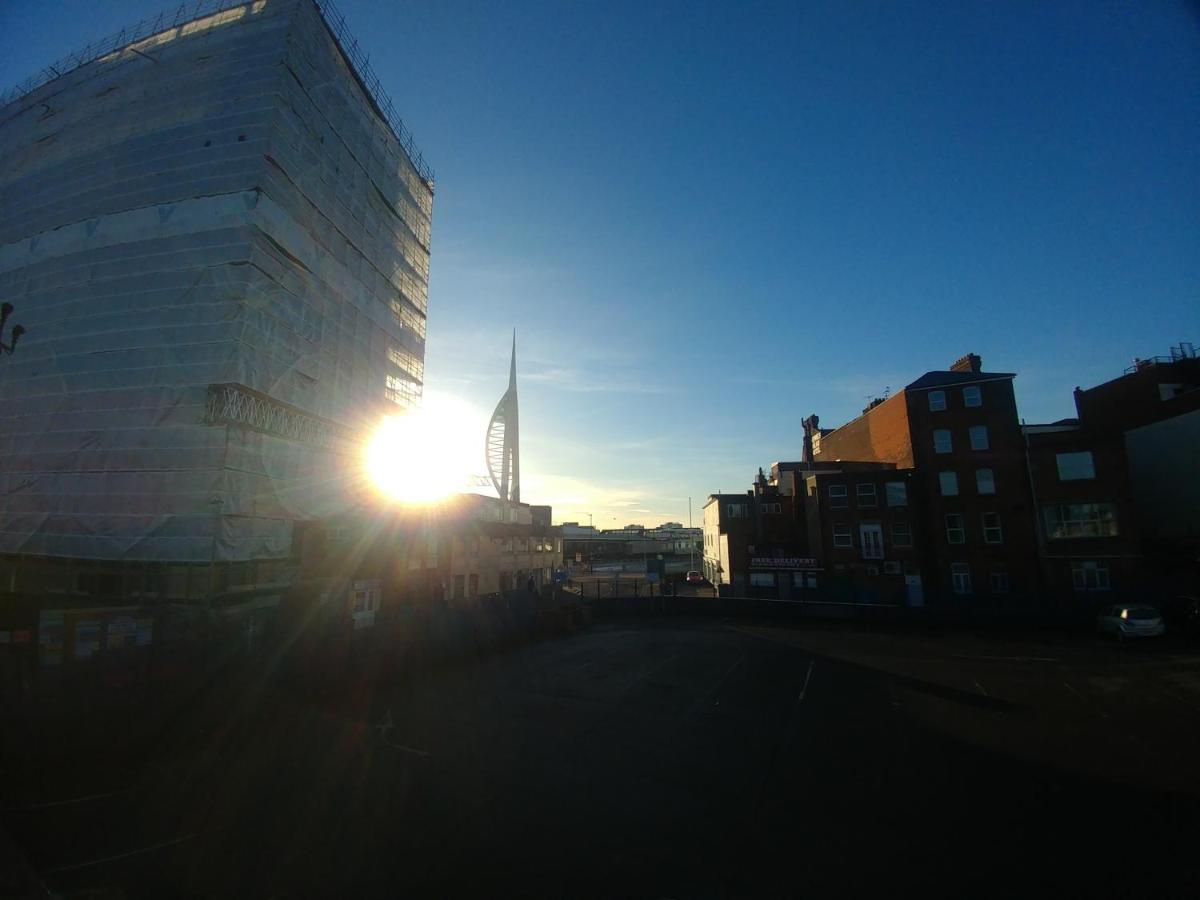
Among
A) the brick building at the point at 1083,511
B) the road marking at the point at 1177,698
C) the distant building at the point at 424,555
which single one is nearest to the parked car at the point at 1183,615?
the brick building at the point at 1083,511

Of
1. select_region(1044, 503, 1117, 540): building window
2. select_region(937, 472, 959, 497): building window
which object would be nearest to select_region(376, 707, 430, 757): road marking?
select_region(937, 472, 959, 497): building window

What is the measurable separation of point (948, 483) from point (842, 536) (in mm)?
7639

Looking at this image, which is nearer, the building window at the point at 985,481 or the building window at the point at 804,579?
the building window at the point at 985,481

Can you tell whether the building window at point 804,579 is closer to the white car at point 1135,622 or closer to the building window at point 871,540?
the building window at point 871,540

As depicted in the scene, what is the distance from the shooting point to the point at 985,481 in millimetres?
35844

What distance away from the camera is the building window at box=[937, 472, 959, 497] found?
36594 millimetres

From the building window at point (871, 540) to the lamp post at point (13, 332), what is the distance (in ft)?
153

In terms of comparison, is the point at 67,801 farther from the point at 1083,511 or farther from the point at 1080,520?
the point at 1083,511

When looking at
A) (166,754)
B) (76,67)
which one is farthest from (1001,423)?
(76,67)

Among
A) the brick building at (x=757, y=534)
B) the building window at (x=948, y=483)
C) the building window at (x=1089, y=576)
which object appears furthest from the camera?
the brick building at (x=757, y=534)

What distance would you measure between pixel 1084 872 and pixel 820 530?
35.6 m

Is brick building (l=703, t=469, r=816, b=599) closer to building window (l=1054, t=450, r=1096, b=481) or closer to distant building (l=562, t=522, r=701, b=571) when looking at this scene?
building window (l=1054, t=450, r=1096, b=481)

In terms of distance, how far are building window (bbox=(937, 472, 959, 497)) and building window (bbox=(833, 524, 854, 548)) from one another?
657 cm

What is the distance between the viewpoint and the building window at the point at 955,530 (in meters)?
36.0
